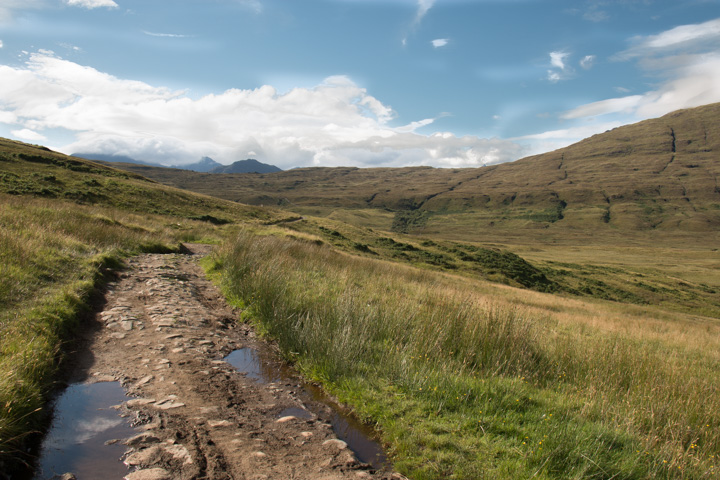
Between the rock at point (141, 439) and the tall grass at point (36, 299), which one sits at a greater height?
the tall grass at point (36, 299)

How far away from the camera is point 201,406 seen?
15.1ft

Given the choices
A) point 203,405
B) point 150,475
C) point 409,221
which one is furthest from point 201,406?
point 409,221

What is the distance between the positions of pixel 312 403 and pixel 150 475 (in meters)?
2.21

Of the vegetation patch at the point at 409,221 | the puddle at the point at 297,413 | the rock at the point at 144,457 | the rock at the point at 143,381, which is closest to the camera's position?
the rock at the point at 144,457

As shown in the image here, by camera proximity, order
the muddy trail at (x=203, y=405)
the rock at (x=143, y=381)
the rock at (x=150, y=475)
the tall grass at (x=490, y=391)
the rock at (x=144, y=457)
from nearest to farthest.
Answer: the rock at (x=150, y=475) → the rock at (x=144, y=457) → the muddy trail at (x=203, y=405) → the tall grass at (x=490, y=391) → the rock at (x=143, y=381)

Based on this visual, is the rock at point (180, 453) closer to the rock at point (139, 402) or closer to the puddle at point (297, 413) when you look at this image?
the rock at point (139, 402)

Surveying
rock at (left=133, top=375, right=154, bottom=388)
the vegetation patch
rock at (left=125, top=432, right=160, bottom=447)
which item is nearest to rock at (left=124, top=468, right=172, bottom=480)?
rock at (left=125, top=432, right=160, bottom=447)

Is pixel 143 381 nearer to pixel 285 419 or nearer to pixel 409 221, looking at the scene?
pixel 285 419

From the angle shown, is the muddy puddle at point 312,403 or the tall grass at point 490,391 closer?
the tall grass at point 490,391

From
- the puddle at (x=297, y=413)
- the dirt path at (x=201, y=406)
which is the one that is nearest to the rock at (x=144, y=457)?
the dirt path at (x=201, y=406)

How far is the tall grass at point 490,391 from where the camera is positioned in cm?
393

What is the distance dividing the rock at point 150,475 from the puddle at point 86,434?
122mm

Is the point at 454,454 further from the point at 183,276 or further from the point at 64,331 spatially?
the point at 183,276

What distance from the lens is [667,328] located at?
18672 mm
